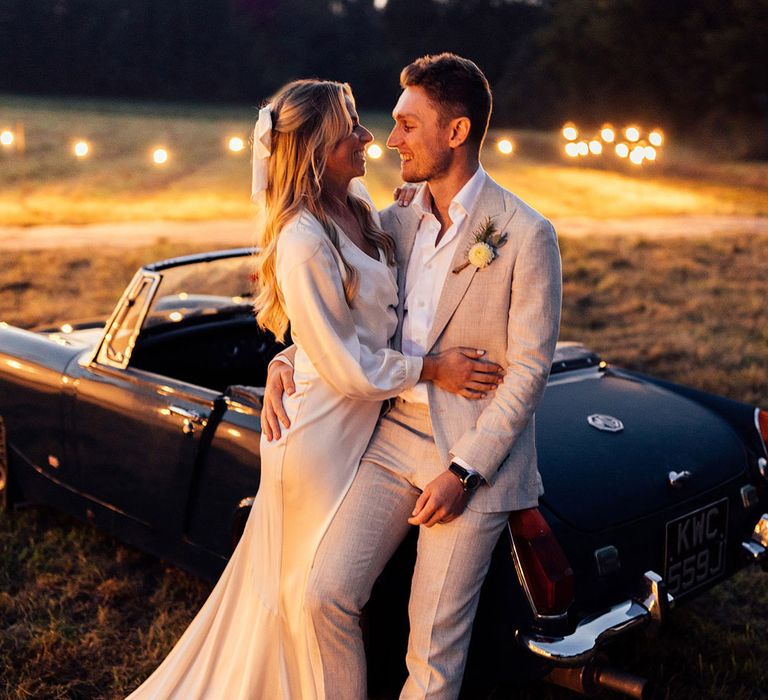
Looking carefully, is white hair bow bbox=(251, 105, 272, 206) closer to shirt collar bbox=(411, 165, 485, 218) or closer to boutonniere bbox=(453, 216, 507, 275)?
shirt collar bbox=(411, 165, 485, 218)

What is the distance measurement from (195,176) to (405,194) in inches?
802

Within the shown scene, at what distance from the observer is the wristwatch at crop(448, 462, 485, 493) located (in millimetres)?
2650

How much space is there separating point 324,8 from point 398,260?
37.1m

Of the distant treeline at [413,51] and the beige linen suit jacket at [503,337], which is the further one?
the distant treeline at [413,51]

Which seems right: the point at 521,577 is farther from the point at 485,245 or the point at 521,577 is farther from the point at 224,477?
the point at 224,477

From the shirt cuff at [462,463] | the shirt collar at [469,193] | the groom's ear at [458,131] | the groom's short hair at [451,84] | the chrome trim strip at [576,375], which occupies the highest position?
the groom's short hair at [451,84]

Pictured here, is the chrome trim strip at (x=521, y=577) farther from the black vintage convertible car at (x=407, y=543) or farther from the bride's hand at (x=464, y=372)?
the bride's hand at (x=464, y=372)

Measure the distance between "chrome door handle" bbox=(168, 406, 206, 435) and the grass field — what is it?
83 cm

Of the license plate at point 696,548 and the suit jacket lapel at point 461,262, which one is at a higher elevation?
the suit jacket lapel at point 461,262

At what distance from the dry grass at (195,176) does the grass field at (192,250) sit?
8 centimetres

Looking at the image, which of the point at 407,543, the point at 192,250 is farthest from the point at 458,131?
the point at 192,250

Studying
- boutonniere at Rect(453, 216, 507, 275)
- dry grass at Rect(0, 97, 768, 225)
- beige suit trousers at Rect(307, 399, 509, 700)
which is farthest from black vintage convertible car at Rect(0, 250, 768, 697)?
dry grass at Rect(0, 97, 768, 225)

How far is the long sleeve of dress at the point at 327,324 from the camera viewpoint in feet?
8.70

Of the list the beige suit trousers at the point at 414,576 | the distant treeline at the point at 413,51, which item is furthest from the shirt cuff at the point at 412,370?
the distant treeline at the point at 413,51
